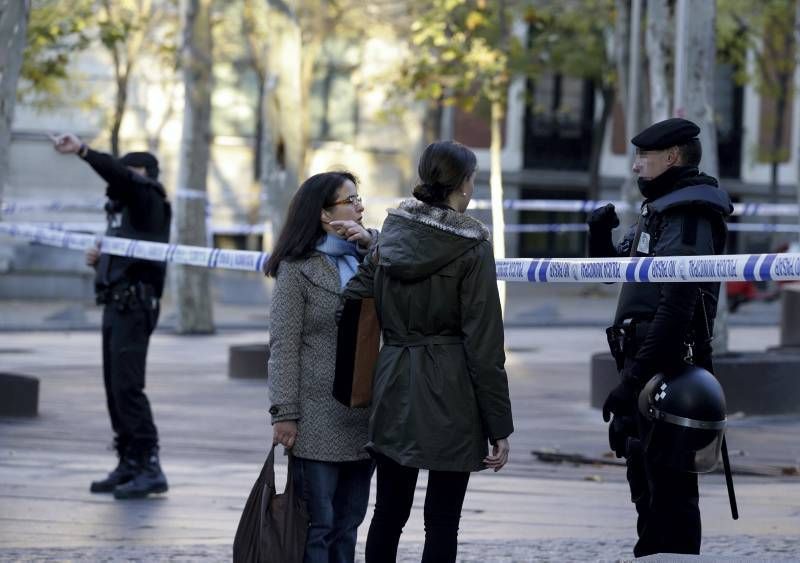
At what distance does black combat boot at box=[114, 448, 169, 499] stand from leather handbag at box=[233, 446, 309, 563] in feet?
10.4

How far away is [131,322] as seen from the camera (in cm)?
898

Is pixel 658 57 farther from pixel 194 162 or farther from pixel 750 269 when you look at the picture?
pixel 750 269

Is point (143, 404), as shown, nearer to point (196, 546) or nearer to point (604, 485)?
point (196, 546)

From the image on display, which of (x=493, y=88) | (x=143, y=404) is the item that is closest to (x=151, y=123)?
(x=493, y=88)

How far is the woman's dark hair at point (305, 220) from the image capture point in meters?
6.01

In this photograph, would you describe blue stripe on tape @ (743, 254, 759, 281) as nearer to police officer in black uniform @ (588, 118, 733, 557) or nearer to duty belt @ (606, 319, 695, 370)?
police officer in black uniform @ (588, 118, 733, 557)

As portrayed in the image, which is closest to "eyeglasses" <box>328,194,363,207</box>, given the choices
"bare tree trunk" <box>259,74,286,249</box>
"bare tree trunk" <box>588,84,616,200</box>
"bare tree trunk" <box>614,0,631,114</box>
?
"bare tree trunk" <box>259,74,286,249</box>

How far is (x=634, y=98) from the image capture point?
→ 21.4 m

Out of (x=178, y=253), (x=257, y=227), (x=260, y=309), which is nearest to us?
(x=178, y=253)

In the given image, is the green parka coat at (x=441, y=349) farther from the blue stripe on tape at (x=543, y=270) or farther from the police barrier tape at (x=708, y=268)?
the blue stripe on tape at (x=543, y=270)

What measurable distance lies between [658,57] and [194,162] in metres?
8.99

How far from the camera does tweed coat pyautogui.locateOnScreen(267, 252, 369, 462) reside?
5.89 metres

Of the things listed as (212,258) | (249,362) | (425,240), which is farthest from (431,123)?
(425,240)

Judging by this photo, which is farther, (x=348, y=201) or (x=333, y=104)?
(x=333, y=104)
